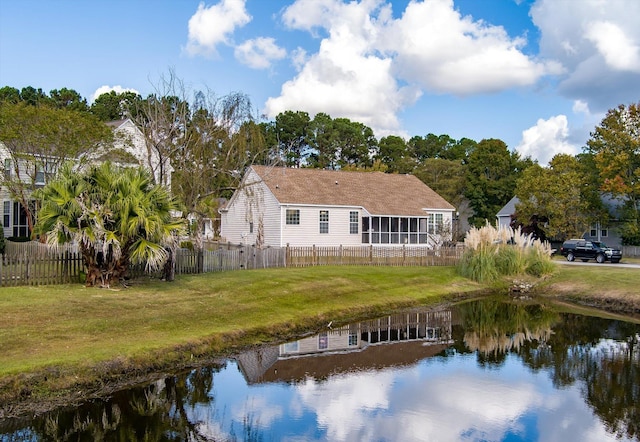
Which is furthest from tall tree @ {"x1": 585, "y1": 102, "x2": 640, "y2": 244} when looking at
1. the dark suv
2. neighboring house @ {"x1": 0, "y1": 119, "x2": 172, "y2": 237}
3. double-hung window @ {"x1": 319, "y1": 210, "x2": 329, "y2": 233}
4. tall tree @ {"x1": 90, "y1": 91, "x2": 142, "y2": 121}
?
tall tree @ {"x1": 90, "y1": 91, "x2": 142, "y2": 121}

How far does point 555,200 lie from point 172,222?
37.4 m

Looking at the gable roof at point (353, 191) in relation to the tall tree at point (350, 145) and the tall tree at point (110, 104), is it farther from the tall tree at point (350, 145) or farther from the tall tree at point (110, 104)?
the tall tree at point (110, 104)

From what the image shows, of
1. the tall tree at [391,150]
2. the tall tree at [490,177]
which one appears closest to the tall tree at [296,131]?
the tall tree at [391,150]

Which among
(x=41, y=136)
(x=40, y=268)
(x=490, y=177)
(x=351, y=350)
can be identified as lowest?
(x=351, y=350)

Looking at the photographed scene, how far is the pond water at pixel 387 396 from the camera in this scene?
9164 mm

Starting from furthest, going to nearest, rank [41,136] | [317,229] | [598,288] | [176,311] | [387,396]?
[317,229], [41,136], [598,288], [176,311], [387,396]

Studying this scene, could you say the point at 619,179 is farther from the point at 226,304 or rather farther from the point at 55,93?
the point at 55,93

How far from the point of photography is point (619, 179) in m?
42.9

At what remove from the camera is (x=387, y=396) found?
36.1ft

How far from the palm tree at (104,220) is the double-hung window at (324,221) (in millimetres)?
19600

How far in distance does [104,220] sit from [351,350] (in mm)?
8986

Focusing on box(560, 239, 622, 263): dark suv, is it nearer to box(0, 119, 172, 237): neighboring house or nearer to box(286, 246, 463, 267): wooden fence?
box(286, 246, 463, 267): wooden fence

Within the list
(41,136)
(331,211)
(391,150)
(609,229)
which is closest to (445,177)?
(391,150)

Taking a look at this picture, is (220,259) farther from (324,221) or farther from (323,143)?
(323,143)
